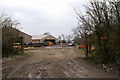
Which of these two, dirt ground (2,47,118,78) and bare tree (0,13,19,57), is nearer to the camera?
dirt ground (2,47,118,78)

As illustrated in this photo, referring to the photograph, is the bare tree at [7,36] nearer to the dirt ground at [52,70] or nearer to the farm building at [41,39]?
the dirt ground at [52,70]

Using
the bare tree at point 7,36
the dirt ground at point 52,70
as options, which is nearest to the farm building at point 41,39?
the bare tree at point 7,36

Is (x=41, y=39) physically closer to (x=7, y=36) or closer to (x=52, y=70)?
(x=7, y=36)

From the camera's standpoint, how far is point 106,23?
963 cm

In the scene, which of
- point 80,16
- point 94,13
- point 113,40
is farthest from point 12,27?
point 113,40

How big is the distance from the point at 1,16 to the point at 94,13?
9.81 meters

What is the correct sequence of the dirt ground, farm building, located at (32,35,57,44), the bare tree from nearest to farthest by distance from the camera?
the dirt ground
the bare tree
farm building, located at (32,35,57,44)

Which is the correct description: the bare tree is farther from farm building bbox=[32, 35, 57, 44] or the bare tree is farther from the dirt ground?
farm building bbox=[32, 35, 57, 44]

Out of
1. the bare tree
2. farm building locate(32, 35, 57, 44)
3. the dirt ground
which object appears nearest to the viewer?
the dirt ground

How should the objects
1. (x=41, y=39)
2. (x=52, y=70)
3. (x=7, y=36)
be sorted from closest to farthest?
(x=52, y=70) < (x=7, y=36) < (x=41, y=39)

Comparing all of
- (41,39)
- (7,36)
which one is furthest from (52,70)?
(41,39)

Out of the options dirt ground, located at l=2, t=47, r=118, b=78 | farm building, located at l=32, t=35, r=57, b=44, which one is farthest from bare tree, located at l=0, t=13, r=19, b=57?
farm building, located at l=32, t=35, r=57, b=44

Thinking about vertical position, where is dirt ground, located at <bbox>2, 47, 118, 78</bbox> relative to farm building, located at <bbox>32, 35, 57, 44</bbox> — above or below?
below

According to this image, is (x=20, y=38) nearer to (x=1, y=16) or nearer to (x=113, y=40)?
(x=1, y=16)
